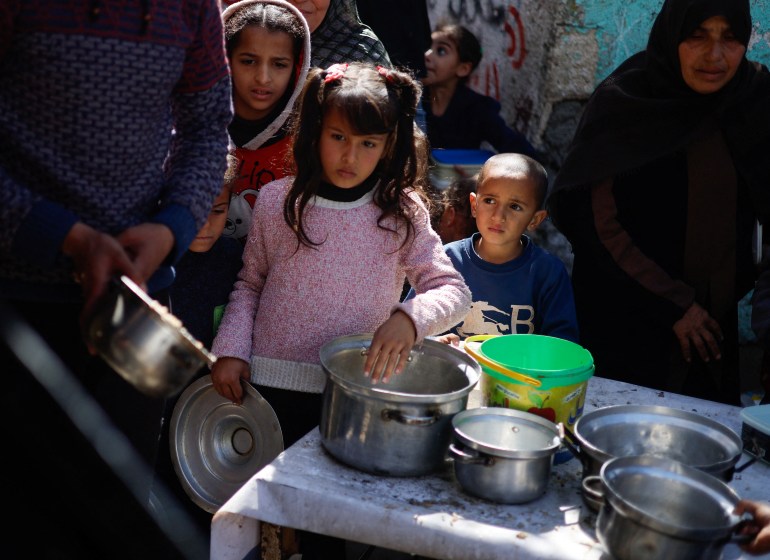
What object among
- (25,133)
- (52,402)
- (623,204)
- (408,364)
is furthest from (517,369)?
(623,204)

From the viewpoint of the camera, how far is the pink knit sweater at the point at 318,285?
2.36m

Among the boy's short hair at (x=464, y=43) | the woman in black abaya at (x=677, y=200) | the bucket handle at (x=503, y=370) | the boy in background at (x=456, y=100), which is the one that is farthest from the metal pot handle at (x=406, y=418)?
the boy's short hair at (x=464, y=43)

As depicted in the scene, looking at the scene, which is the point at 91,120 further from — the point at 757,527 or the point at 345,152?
the point at 757,527

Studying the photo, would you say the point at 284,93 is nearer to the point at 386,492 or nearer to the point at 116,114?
the point at 116,114

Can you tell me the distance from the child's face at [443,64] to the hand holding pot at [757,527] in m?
3.89

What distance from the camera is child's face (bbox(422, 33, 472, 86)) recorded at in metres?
5.16

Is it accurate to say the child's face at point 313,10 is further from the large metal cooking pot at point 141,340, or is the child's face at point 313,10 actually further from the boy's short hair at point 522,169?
the large metal cooking pot at point 141,340

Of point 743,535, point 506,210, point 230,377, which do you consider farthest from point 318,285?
point 743,535

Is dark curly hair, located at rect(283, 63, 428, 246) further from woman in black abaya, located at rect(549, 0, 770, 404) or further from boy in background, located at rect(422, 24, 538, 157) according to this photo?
boy in background, located at rect(422, 24, 538, 157)

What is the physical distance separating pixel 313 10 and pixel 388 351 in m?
1.59

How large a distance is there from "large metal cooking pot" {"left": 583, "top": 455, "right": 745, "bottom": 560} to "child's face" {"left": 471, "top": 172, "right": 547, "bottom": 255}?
1309 millimetres

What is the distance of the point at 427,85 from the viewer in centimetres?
526

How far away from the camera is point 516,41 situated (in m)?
5.08

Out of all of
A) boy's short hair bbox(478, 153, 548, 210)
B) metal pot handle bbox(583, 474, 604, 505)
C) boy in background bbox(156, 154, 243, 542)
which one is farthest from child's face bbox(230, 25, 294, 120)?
metal pot handle bbox(583, 474, 604, 505)
